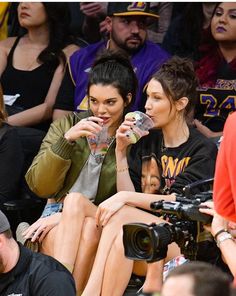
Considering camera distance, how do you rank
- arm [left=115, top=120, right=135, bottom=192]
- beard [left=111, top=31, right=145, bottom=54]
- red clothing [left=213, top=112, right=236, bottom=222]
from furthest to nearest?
1. beard [left=111, top=31, right=145, bottom=54]
2. arm [left=115, top=120, right=135, bottom=192]
3. red clothing [left=213, top=112, right=236, bottom=222]

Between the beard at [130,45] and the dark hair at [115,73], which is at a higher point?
the dark hair at [115,73]

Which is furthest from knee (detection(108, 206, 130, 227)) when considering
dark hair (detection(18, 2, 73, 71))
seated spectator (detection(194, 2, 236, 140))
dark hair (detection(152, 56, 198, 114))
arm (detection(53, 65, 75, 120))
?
dark hair (detection(18, 2, 73, 71))

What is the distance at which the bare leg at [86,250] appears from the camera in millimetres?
5078

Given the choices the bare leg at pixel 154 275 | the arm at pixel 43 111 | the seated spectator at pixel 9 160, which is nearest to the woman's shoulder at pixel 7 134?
the seated spectator at pixel 9 160

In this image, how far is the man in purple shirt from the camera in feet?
20.0

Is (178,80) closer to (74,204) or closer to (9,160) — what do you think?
(74,204)

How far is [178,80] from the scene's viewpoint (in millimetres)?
5281

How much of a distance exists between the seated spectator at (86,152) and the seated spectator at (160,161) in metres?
0.17

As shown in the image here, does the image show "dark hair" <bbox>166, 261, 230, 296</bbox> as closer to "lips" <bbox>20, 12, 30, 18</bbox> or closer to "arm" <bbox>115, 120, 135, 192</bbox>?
"arm" <bbox>115, 120, 135, 192</bbox>

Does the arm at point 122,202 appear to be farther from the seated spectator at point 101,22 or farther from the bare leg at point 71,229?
the seated spectator at point 101,22

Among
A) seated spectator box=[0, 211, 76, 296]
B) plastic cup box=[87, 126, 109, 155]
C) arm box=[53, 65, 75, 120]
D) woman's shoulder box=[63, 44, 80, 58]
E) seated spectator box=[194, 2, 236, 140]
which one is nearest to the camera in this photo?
seated spectator box=[0, 211, 76, 296]

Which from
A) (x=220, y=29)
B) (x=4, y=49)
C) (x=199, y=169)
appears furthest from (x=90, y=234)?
(x=4, y=49)

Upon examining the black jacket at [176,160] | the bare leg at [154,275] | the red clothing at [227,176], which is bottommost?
the bare leg at [154,275]

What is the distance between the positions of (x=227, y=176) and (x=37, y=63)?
10.7ft
